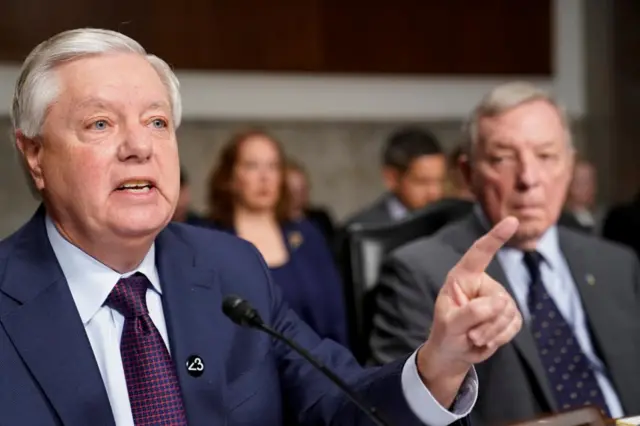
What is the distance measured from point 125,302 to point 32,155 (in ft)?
0.94

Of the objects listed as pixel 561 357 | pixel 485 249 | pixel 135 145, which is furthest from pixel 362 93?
pixel 485 249

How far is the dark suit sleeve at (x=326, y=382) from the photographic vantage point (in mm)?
1491

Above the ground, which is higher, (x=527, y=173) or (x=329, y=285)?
(x=527, y=173)

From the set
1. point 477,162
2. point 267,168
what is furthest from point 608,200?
point 477,162

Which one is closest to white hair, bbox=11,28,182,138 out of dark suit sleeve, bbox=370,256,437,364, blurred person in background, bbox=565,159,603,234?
dark suit sleeve, bbox=370,256,437,364

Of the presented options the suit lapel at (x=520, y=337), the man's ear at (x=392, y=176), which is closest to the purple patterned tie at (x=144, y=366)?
the suit lapel at (x=520, y=337)

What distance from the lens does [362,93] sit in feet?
21.1

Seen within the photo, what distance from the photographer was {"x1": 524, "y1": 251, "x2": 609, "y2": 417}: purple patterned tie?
2139 mm

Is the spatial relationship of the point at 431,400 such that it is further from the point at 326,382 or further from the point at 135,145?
the point at 135,145

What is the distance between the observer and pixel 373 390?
1524 millimetres

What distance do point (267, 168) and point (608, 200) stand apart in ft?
12.0

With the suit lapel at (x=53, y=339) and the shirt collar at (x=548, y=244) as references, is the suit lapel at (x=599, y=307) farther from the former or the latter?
the suit lapel at (x=53, y=339)

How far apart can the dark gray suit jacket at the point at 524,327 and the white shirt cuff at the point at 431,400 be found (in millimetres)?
497

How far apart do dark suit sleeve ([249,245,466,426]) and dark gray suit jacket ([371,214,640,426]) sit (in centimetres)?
40
